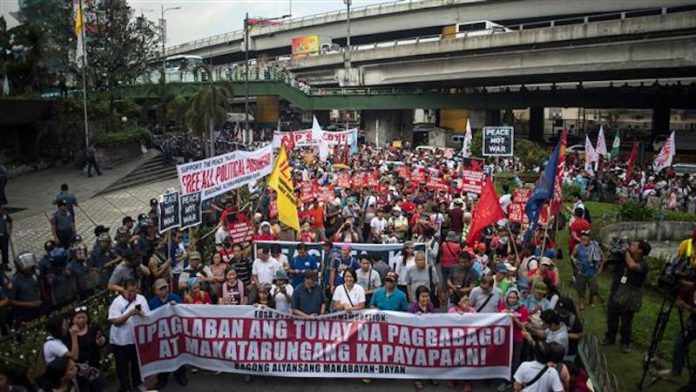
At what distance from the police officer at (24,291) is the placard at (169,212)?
222 cm

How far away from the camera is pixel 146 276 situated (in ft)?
29.7

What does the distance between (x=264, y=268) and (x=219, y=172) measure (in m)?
3.19

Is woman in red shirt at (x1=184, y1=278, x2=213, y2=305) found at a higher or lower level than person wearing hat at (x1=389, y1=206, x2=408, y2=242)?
lower

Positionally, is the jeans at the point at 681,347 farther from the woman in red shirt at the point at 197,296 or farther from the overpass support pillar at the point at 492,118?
the overpass support pillar at the point at 492,118

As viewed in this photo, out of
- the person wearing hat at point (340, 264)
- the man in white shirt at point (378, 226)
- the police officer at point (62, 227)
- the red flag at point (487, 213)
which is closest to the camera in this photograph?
the person wearing hat at point (340, 264)

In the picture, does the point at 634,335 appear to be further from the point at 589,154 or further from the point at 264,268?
the point at 589,154

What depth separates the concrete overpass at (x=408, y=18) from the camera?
1981 inches

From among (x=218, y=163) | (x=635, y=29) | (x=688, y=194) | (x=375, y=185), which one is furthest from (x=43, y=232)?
(x=635, y=29)

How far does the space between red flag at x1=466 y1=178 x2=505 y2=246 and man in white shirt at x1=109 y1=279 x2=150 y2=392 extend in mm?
5993

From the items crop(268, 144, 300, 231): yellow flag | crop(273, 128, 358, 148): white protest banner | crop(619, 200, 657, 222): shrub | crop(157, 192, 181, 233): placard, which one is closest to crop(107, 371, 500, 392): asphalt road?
crop(157, 192, 181, 233): placard

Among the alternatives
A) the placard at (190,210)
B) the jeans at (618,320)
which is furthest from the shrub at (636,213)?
the placard at (190,210)

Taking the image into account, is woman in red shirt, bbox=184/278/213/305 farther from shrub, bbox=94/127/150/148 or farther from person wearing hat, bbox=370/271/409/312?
shrub, bbox=94/127/150/148

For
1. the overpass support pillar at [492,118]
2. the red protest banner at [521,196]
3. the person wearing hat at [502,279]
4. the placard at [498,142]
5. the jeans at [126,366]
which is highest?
the overpass support pillar at [492,118]

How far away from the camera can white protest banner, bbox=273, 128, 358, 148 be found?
75.7ft
